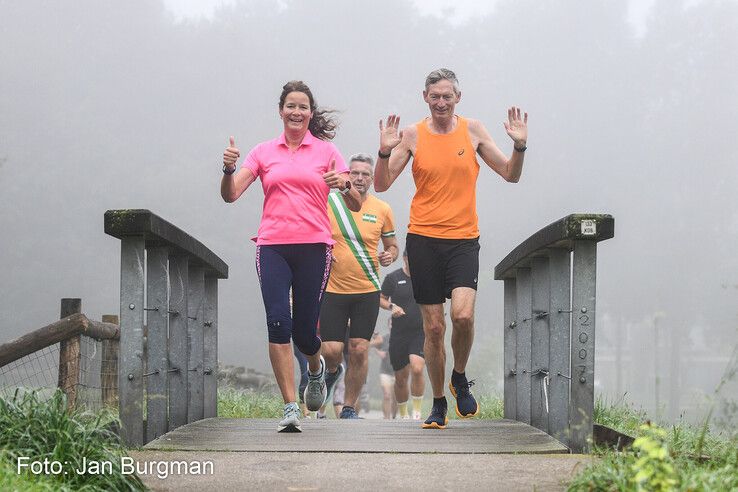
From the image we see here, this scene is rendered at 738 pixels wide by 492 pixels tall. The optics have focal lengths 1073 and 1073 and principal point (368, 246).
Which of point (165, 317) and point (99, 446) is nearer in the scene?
point (99, 446)

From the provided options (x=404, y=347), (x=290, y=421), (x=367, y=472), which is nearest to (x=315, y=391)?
(x=290, y=421)

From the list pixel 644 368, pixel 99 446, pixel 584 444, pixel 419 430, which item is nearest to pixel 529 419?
pixel 419 430

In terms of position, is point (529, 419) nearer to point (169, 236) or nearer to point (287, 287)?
point (287, 287)

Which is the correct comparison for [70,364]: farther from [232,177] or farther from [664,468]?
[664,468]

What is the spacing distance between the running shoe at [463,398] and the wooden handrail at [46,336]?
4216 mm

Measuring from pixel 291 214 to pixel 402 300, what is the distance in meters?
5.71

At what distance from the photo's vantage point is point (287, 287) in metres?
7.09

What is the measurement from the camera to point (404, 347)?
39.9 feet

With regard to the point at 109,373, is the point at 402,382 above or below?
below

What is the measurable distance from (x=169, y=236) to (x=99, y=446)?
2.02m

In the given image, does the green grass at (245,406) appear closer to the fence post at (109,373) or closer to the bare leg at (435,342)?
the fence post at (109,373)

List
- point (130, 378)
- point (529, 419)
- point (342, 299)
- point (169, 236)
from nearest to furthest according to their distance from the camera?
point (130, 378)
point (169, 236)
point (529, 419)
point (342, 299)

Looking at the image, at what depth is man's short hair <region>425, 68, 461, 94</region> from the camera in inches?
281

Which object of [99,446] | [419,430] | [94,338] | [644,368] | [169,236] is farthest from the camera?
[644,368]
